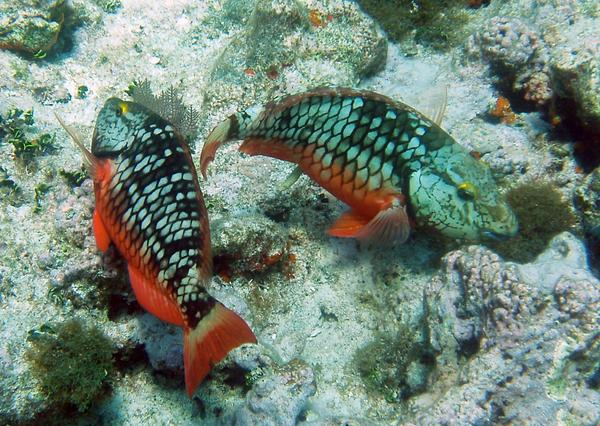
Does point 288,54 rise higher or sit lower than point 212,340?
higher

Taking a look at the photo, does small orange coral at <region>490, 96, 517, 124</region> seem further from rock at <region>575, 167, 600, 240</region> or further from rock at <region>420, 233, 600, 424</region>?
rock at <region>420, 233, 600, 424</region>

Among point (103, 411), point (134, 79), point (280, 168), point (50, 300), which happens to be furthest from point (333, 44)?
point (103, 411)

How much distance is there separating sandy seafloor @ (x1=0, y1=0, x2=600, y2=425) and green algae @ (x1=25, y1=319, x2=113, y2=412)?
95mm

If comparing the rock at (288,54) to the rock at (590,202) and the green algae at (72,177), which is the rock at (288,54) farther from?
the rock at (590,202)

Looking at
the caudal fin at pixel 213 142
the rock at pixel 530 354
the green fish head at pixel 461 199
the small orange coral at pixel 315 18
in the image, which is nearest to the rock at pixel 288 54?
the small orange coral at pixel 315 18

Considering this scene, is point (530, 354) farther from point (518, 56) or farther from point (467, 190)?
point (518, 56)

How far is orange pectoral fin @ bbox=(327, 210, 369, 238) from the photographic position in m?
3.68

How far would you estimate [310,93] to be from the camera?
3.66m

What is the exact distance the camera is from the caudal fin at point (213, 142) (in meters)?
3.60

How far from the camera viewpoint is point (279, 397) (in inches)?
125

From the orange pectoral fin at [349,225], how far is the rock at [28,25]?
169 inches

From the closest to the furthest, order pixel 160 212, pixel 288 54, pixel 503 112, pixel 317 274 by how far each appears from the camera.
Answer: pixel 160 212 → pixel 317 274 → pixel 503 112 → pixel 288 54

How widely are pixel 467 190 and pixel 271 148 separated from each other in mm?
1623

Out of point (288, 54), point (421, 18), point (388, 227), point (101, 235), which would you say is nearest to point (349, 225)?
point (388, 227)
